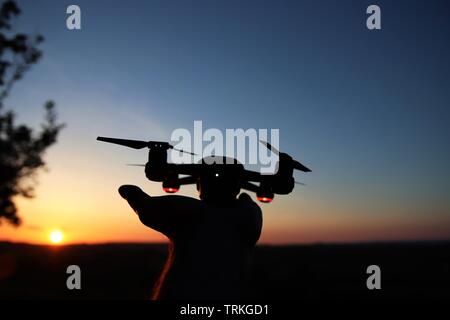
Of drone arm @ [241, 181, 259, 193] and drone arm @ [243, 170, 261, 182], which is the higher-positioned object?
drone arm @ [243, 170, 261, 182]

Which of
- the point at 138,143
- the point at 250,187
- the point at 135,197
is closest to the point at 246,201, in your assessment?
the point at 250,187

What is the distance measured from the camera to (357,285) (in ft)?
113

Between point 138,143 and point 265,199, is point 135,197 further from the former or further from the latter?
point 265,199

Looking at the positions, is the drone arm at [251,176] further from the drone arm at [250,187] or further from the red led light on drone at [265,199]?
the red led light on drone at [265,199]

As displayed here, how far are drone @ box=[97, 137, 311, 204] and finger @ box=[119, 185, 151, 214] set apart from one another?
0.48 metres

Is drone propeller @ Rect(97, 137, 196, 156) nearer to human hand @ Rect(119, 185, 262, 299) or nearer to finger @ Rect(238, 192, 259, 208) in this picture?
human hand @ Rect(119, 185, 262, 299)

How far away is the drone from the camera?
12.6 feet

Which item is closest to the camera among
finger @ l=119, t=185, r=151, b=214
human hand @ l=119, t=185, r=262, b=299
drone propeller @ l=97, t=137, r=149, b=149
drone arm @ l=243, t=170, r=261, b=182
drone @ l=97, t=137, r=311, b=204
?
human hand @ l=119, t=185, r=262, b=299

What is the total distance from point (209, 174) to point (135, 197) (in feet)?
2.63

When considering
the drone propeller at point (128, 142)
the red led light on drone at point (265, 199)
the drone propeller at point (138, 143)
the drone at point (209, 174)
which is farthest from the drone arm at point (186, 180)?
the red led light on drone at point (265, 199)

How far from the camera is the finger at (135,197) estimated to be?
145 inches

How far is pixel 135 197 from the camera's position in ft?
12.4

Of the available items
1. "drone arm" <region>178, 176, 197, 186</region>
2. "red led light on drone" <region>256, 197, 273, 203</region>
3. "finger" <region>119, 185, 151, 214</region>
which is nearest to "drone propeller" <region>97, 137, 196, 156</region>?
"drone arm" <region>178, 176, 197, 186</region>
